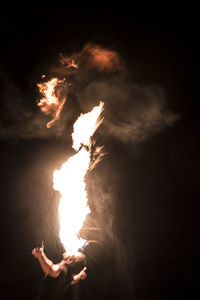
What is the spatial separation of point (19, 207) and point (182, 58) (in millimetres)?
4158

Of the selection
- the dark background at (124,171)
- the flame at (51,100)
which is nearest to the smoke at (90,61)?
the dark background at (124,171)

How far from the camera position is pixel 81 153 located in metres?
4.20

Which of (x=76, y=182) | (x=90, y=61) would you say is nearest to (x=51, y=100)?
(x=90, y=61)

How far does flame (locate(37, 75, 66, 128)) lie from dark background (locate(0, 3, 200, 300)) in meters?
0.14

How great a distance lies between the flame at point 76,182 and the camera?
157 inches

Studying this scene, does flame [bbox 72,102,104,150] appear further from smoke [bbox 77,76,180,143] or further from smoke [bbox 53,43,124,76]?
smoke [bbox 53,43,124,76]

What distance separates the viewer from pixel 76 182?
4184 millimetres

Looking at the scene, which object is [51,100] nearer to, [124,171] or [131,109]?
[131,109]

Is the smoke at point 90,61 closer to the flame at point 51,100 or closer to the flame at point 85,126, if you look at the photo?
the flame at point 51,100

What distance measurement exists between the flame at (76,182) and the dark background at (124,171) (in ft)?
0.96

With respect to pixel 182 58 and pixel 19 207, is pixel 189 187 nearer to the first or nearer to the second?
pixel 182 58

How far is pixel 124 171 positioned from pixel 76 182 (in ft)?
3.55

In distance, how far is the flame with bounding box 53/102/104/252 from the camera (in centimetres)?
398

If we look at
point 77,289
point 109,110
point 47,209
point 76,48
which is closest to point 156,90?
point 109,110
